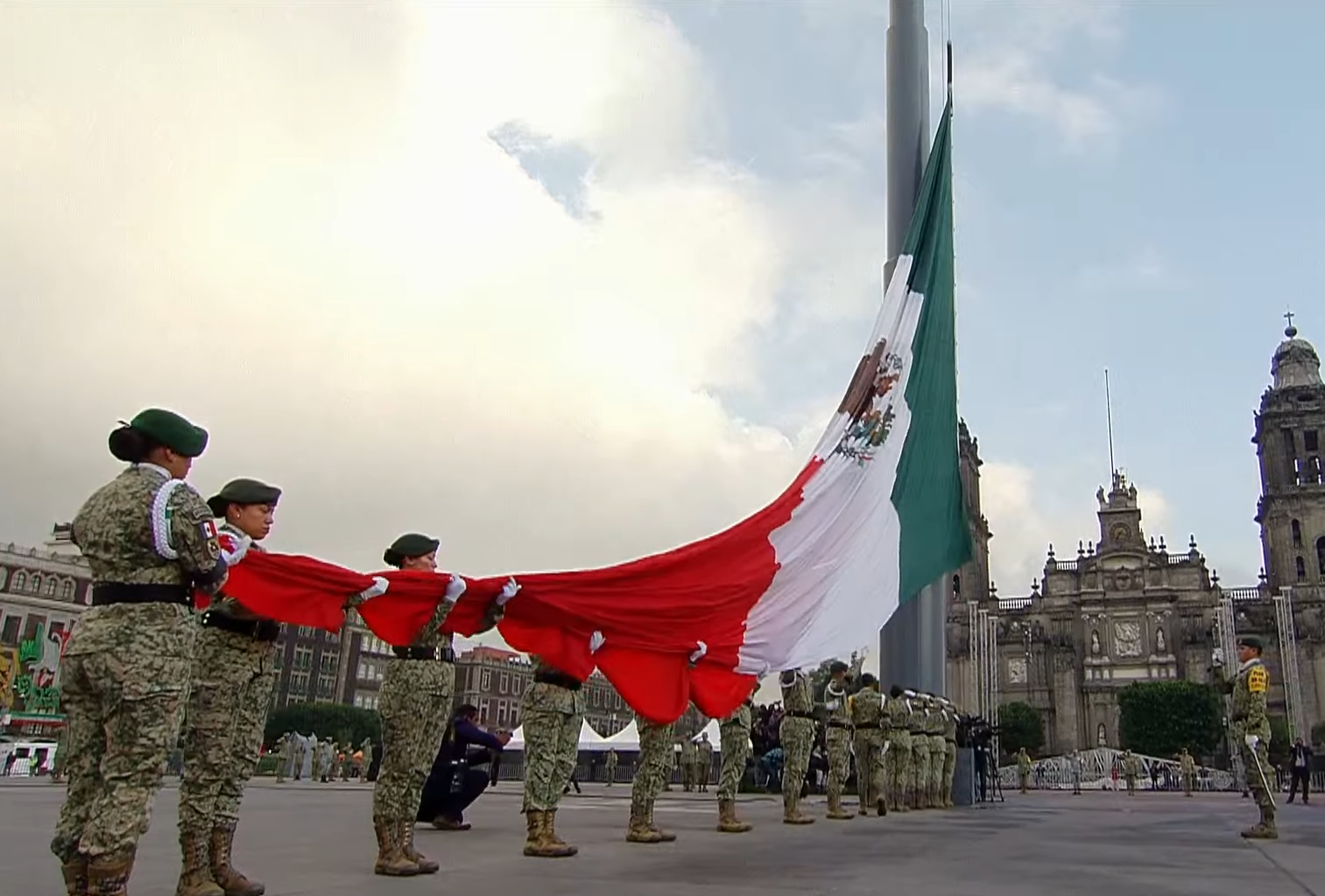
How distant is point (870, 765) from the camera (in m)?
12.4

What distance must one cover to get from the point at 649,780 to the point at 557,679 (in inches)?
59.7

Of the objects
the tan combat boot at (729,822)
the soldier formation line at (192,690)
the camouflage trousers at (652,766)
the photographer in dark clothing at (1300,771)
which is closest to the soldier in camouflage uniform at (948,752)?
the tan combat boot at (729,822)

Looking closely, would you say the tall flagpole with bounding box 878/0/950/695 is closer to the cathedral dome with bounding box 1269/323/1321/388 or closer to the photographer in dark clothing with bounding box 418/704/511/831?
the photographer in dark clothing with bounding box 418/704/511/831

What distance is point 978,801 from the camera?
1869cm

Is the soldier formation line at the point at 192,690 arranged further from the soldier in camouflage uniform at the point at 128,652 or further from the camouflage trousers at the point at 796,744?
the camouflage trousers at the point at 796,744

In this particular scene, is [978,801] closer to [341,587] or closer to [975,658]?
[341,587]

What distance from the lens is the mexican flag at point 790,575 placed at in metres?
5.74

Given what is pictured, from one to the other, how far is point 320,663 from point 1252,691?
7465 cm

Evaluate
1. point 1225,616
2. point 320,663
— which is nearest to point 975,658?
point 1225,616

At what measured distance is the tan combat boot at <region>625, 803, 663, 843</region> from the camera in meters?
7.61

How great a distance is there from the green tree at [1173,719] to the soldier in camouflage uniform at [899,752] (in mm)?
49504

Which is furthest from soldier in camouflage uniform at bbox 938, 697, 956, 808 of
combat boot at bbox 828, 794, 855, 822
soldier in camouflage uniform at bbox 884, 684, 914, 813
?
combat boot at bbox 828, 794, 855, 822

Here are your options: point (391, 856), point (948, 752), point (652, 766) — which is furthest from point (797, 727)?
point (948, 752)

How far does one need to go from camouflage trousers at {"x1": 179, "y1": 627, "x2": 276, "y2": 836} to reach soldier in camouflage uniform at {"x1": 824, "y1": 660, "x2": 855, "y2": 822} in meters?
7.50
